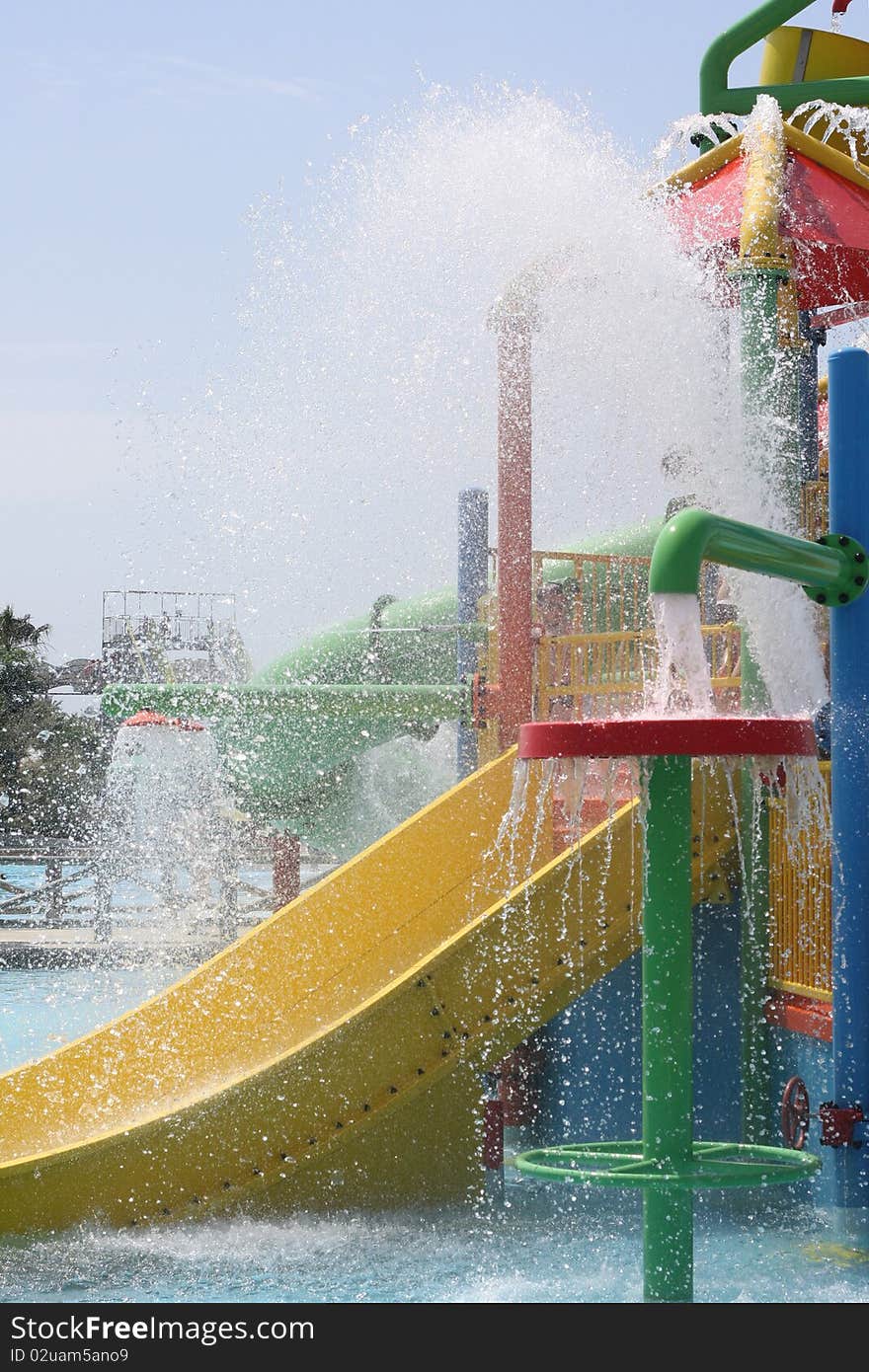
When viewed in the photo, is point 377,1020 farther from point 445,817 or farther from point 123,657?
point 123,657

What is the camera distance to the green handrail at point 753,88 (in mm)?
9641

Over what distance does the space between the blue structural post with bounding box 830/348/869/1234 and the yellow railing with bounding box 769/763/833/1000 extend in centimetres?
36

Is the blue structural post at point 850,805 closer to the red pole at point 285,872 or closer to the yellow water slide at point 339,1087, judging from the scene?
the yellow water slide at point 339,1087

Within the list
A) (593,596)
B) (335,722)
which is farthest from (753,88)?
(335,722)

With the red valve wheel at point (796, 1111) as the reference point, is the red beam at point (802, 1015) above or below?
above

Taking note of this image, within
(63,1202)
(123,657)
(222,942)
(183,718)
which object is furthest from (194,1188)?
(123,657)

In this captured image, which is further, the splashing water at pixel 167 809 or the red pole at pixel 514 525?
the splashing water at pixel 167 809

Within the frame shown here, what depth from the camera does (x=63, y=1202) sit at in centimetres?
703

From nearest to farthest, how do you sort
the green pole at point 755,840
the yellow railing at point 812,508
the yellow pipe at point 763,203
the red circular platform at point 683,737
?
the red circular platform at point 683,737 < the green pole at point 755,840 < the yellow railing at point 812,508 < the yellow pipe at point 763,203

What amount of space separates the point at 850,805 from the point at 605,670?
3.18 metres

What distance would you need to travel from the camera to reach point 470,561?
44.9 feet

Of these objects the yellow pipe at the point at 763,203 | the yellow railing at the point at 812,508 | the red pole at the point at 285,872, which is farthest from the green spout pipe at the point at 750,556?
the red pole at the point at 285,872

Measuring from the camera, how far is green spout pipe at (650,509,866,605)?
16.5 feet

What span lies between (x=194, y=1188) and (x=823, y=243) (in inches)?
214
